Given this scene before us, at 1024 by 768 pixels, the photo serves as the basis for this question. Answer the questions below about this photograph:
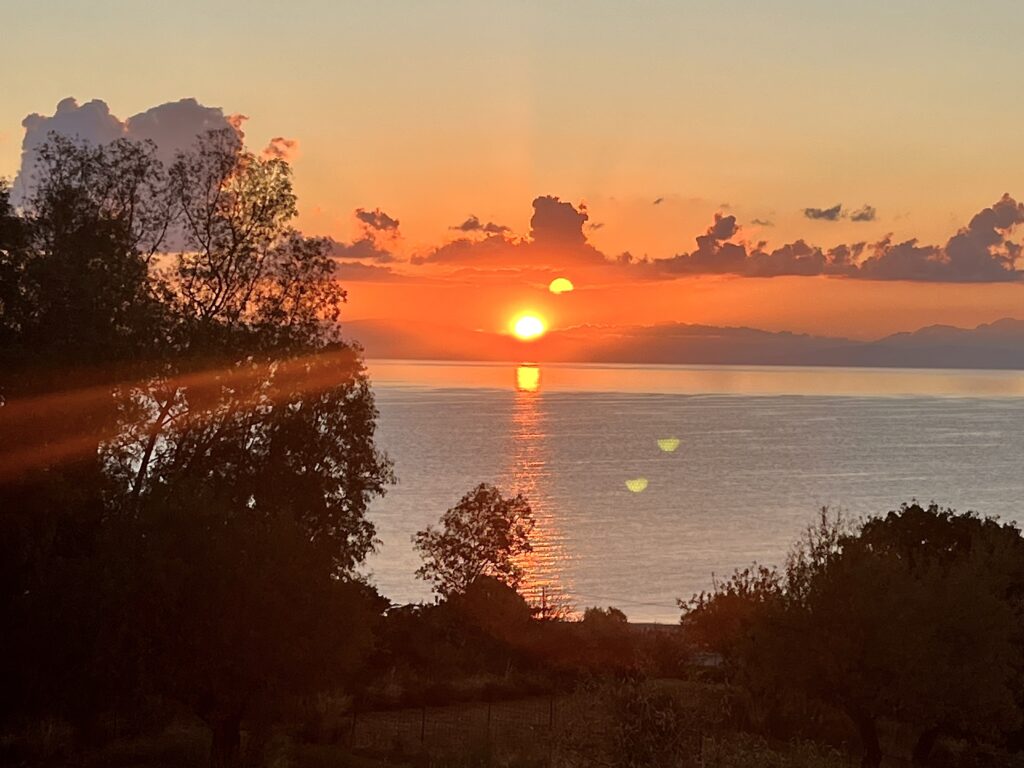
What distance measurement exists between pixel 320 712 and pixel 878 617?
17.0 metres

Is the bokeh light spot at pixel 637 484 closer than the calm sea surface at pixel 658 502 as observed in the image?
No

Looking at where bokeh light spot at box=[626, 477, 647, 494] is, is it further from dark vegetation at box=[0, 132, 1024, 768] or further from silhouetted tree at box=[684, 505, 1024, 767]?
silhouetted tree at box=[684, 505, 1024, 767]

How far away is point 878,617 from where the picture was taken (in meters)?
32.0

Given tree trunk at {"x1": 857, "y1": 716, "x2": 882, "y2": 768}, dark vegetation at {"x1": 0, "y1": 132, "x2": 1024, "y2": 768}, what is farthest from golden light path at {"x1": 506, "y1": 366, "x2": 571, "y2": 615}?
tree trunk at {"x1": 857, "y1": 716, "x2": 882, "y2": 768}

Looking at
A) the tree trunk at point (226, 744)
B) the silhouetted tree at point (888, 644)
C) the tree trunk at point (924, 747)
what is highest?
the silhouetted tree at point (888, 644)

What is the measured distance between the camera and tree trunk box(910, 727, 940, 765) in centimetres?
3444

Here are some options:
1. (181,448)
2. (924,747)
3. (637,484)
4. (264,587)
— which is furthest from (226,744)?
(637,484)

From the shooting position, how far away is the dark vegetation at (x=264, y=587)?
1083 inches

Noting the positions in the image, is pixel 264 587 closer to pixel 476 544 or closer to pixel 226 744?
pixel 226 744

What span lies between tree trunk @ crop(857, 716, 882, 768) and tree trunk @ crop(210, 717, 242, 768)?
59.3 feet

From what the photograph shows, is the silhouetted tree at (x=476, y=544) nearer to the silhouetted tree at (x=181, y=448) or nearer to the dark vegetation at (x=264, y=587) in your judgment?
the dark vegetation at (x=264, y=587)

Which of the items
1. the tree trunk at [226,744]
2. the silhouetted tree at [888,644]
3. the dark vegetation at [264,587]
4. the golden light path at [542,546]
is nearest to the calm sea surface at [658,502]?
the golden light path at [542,546]

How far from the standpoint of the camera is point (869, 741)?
3350 cm

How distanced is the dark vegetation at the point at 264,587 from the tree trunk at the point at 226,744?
8cm
